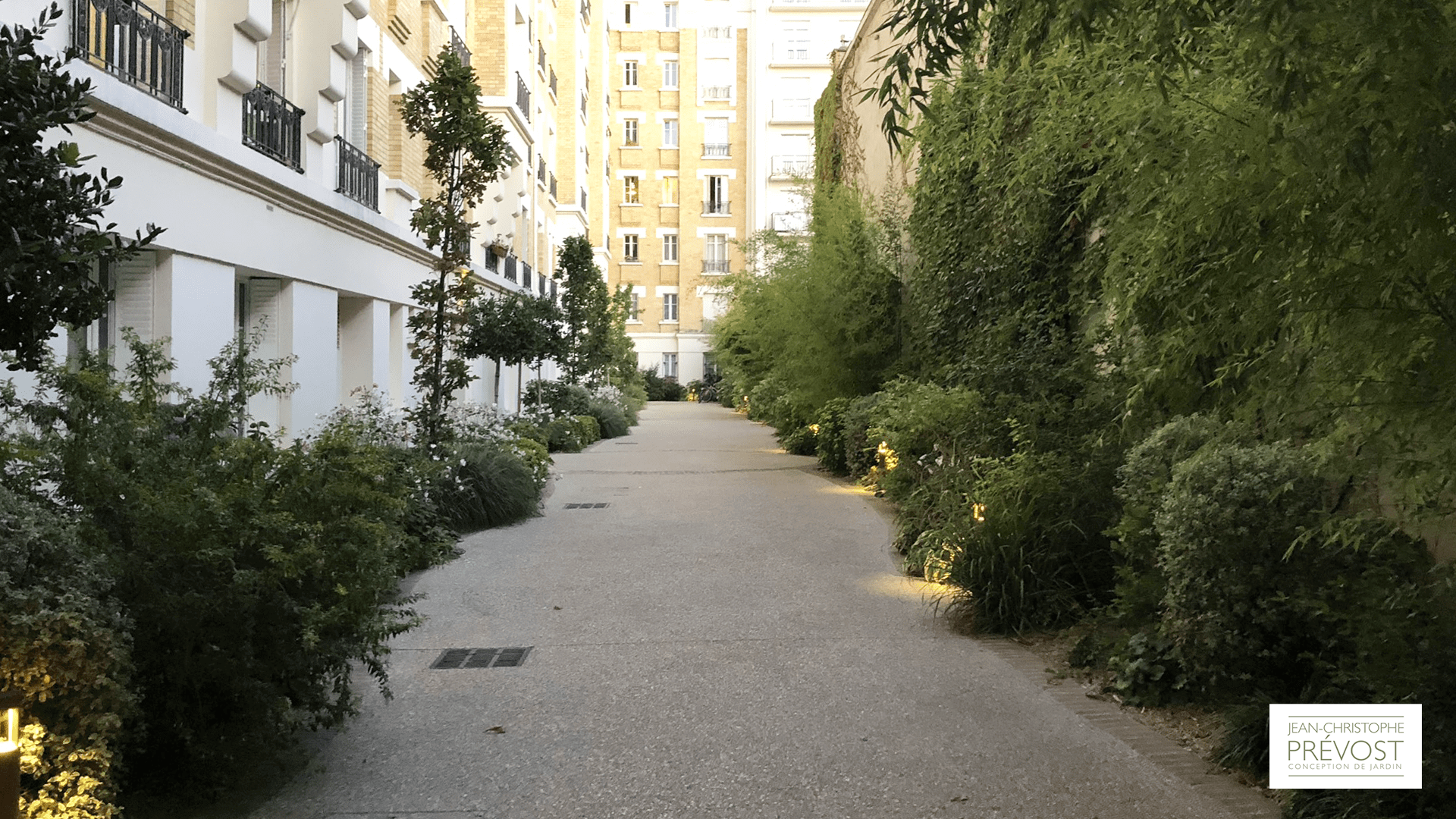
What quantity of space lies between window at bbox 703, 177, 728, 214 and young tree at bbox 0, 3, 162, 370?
54.8m

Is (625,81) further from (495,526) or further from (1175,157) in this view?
(1175,157)

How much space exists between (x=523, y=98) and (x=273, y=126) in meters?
17.0

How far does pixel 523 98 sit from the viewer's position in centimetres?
2830

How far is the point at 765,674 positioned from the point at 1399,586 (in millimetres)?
2888

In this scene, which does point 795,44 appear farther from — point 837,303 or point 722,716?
point 722,716

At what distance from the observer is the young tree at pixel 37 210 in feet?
12.2

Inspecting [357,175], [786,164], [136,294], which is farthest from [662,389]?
[136,294]

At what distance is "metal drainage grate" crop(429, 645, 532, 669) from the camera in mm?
6430

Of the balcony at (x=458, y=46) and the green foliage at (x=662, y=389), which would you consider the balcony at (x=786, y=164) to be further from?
the balcony at (x=458, y=46)

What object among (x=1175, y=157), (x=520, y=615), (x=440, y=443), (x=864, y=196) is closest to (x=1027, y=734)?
(x=1175, y=157)

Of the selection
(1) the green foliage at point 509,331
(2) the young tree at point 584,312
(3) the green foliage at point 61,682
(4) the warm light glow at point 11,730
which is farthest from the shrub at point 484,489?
(2) the young tree at point 584,312

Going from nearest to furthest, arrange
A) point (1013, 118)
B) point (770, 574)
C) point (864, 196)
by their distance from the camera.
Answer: point (770, 574) → point (1013, 118) → point (864, 196)

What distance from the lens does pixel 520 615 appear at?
25.3 ft

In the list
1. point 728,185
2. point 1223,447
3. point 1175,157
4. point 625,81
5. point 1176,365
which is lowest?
point 1223,447
